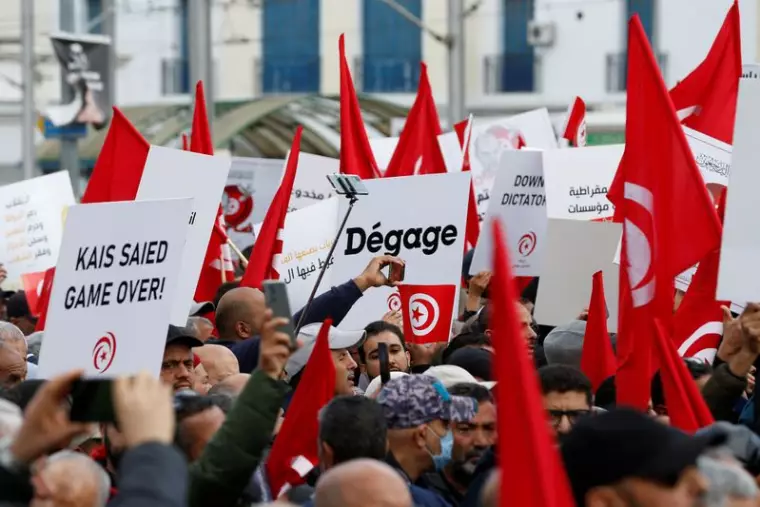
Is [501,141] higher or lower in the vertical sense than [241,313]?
higher

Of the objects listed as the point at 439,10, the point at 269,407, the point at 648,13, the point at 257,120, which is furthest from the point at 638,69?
the point at 439,10

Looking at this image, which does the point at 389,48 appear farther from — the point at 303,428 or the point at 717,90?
the point at 303,428

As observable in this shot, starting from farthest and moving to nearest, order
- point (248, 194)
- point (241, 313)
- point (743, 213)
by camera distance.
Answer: point (248, 194) → point (241, 313) → point (743, 213)

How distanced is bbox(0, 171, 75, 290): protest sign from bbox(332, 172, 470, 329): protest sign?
434 cm

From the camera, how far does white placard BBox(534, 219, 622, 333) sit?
9242mm

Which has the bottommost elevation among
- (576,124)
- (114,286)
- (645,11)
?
(114,286)

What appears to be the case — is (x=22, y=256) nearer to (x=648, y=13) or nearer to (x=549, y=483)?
(x=549, y=483)

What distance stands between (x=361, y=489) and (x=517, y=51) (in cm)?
3079

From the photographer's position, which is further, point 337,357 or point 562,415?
point 337,357

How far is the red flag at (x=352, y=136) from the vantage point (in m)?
9.59

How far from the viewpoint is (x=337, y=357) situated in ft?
22.8

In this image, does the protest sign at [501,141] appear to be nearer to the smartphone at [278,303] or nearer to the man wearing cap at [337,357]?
the man wearing cap at [337,357]

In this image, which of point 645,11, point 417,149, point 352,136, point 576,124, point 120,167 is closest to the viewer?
point 120,167

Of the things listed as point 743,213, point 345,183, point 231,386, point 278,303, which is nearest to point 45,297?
point 345,183
